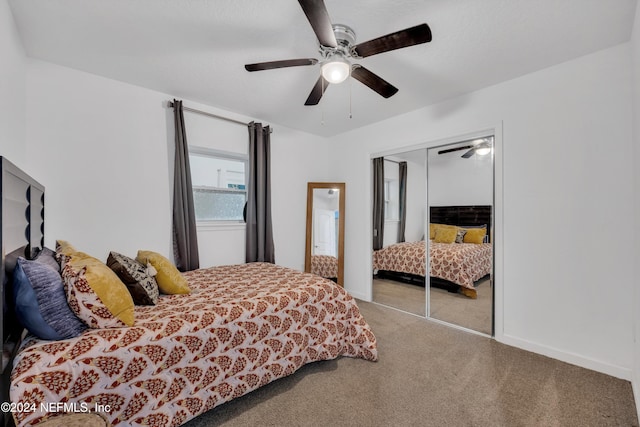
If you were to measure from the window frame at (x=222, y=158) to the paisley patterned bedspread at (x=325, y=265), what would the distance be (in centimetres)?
122

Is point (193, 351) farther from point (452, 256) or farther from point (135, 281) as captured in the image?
point (452, 256)

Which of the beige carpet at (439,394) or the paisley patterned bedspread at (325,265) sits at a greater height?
the paisley patterned bedspread at (325,265)

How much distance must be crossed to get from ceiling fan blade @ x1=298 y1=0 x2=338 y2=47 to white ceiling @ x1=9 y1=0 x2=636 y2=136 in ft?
0.97

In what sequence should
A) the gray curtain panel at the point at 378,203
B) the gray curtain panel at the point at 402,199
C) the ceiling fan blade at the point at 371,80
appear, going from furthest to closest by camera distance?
the gray curtain panel at the point at 378,203 → the gray curtain panel at the point at 402,199 → the ceiling fan blade at the point at 371,80

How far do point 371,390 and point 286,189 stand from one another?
271 cm

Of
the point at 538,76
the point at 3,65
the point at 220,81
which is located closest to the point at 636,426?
the point at 538,76

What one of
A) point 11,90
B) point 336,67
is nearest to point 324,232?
point 336,67

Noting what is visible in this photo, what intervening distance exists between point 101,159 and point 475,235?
3801 millimetres

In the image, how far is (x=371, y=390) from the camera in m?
1.90

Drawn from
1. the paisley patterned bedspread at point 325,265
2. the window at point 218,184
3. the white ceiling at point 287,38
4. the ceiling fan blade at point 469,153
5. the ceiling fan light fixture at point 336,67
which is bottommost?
the paisley patterned bedspread at point 325,265

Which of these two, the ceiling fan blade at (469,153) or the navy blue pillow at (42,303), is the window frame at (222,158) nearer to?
the navy blue pillow at (42,303)

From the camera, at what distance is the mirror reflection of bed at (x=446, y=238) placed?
2834mm

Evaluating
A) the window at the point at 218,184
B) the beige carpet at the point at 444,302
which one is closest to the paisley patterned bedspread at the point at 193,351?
the window at the point at 218,184

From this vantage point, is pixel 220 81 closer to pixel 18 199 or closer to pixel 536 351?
pixel 18 199
